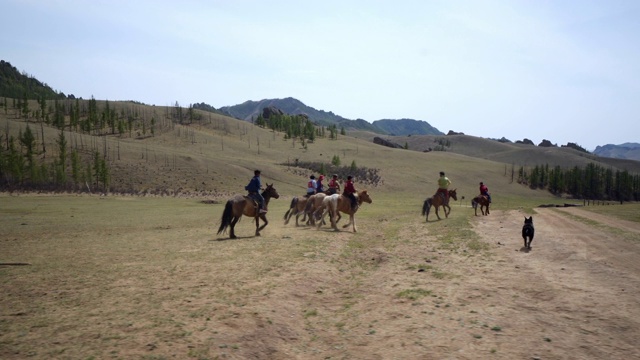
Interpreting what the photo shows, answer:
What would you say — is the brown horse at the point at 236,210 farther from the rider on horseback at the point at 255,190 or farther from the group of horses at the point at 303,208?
the rider on horseback at the point at 255,190

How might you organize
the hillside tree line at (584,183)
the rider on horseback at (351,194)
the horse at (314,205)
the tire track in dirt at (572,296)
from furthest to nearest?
the hillside tree line at (584,183), the horse at (314,205), the rider on horseback at (351,194), the tire track in dirt at (572,296)

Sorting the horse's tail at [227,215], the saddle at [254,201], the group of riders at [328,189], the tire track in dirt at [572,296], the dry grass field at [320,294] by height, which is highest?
the group of riders at [328,189]

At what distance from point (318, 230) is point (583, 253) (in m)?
11.6

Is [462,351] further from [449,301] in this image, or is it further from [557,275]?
[557,275]

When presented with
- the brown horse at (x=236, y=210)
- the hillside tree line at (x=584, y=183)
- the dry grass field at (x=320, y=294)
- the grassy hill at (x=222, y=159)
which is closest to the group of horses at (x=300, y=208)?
the brown horse at (x=236, y=210)

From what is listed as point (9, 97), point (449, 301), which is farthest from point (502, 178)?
point (9, 97)

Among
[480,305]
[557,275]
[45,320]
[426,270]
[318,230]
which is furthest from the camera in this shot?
[318,230]

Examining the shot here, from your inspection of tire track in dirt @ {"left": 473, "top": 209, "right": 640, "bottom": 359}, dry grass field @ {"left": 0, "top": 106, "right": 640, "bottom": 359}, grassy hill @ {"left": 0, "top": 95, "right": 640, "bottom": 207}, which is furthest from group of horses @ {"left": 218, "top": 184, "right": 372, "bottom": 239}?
grassy hill @ {"left": 0, "top": 95, "right": 640, "bottom": 207}

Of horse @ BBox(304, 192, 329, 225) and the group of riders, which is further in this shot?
horse @ BBox(304, 192, 329, 225)

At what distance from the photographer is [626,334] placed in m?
7.29

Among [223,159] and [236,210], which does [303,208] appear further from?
[223,159]

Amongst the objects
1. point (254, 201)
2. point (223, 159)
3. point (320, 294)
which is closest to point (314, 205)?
point (254, 201)

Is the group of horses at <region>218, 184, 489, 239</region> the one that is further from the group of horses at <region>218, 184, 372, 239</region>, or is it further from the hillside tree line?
the hillside tree line

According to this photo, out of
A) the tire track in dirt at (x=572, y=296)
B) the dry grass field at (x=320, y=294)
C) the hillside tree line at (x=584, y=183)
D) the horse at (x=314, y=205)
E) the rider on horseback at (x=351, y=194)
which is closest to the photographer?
the tire track in dirt at (x=572, y=296)
